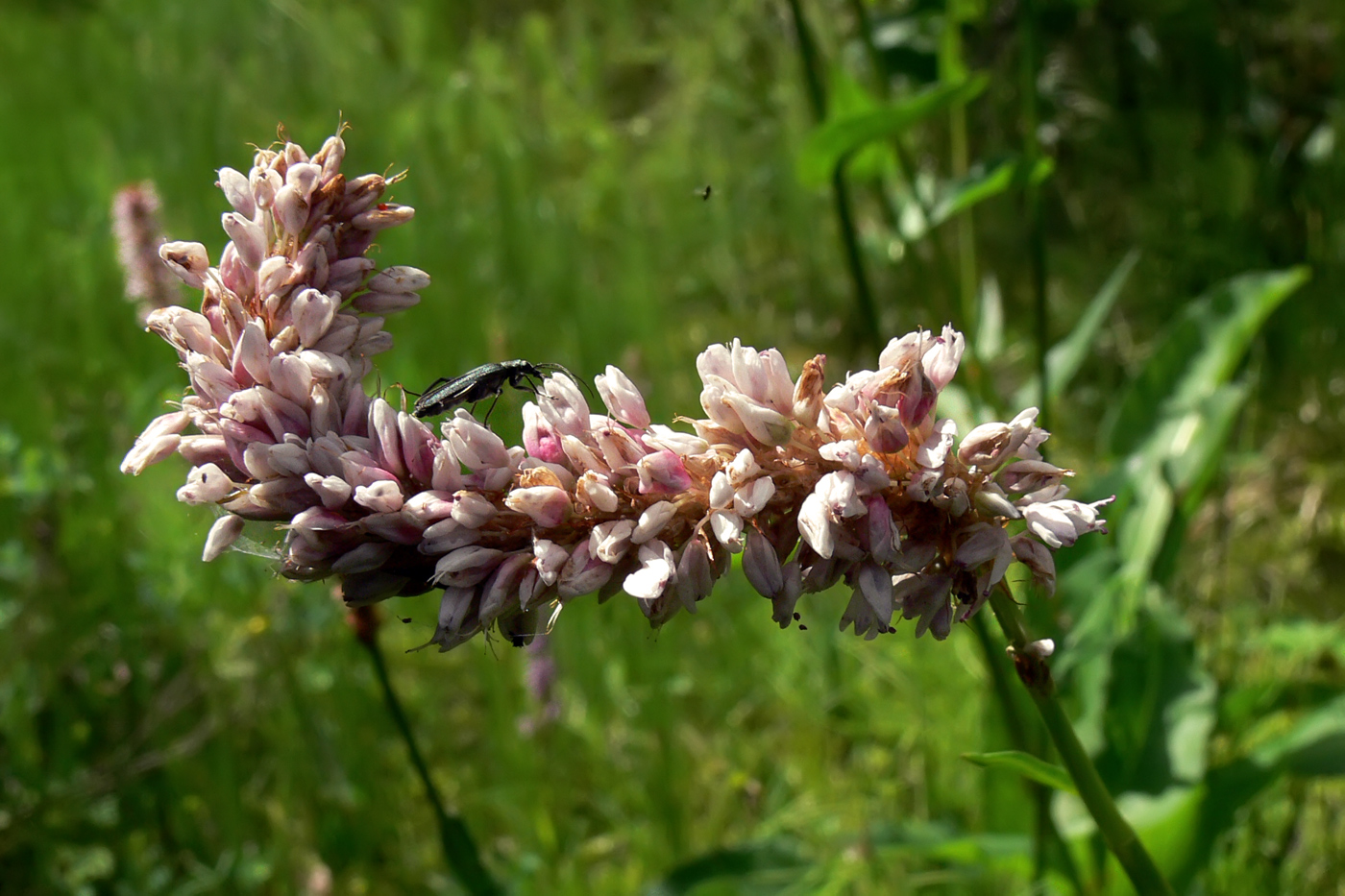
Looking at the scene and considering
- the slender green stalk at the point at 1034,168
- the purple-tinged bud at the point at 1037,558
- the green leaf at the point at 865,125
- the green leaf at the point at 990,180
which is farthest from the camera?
the slender green stalk at the point at 1034,168

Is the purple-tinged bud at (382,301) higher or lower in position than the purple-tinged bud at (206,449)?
higher

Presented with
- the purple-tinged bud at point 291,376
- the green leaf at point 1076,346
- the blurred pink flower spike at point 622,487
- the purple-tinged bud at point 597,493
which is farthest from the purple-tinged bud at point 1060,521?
the green leaf at point 1076,346

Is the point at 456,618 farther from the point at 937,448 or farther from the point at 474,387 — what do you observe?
the point at 937,448

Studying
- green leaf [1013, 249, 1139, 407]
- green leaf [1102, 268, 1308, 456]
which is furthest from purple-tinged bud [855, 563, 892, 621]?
A: green leaf [1102, 268, 1308, 456]

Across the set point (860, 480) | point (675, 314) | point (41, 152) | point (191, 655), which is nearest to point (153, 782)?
point (191, 655)

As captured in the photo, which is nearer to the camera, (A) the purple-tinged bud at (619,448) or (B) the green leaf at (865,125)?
(A) the purple-tinged bud at (619,448)

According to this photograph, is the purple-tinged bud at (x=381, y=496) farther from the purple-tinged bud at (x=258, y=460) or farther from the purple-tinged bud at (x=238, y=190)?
the purple-tinged bud at (x=238, y=190)

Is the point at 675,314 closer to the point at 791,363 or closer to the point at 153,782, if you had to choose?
the point at 791,363
